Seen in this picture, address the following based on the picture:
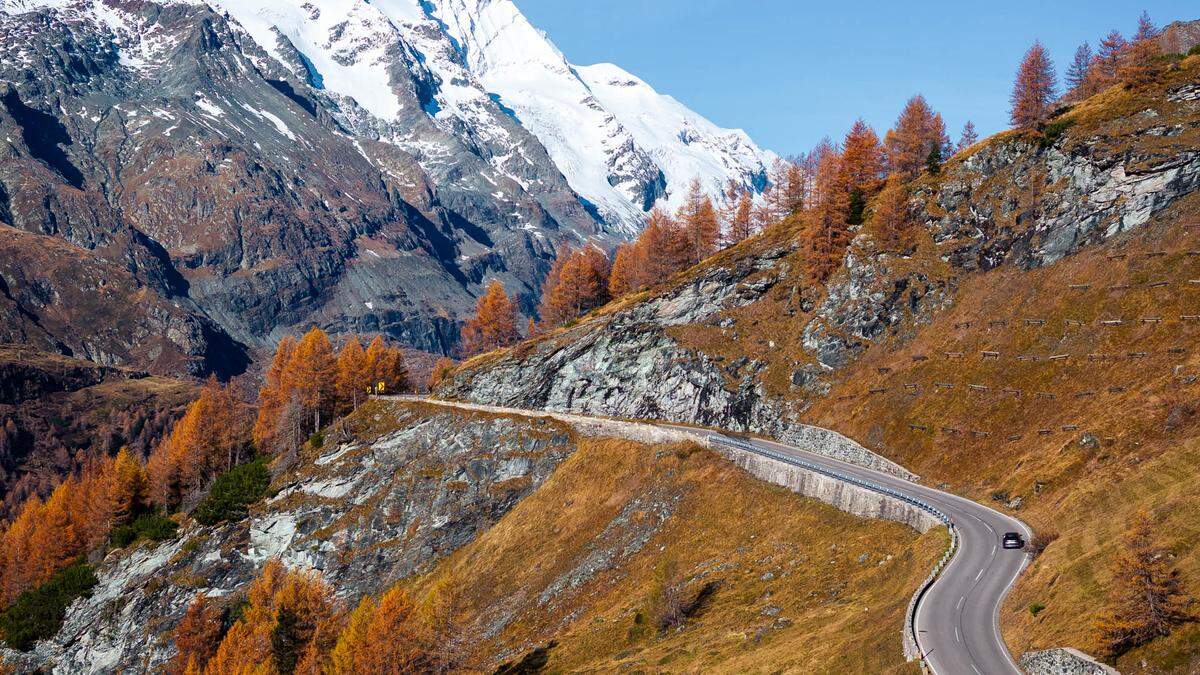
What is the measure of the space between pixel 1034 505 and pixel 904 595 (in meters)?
16.4

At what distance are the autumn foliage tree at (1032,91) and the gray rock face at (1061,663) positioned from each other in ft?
261

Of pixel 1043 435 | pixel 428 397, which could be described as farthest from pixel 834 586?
pixel 428 397

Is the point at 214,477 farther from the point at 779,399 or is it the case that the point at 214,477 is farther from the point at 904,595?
the point at 904,595

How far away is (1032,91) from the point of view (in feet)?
313

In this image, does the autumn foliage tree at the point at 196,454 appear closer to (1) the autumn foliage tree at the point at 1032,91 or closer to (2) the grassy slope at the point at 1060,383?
(2) the grassy slope at the point at 1060,383

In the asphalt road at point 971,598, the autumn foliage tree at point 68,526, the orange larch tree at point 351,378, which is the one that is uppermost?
the asphalt road at point 971,598

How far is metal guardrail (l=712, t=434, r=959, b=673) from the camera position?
38.6 meters

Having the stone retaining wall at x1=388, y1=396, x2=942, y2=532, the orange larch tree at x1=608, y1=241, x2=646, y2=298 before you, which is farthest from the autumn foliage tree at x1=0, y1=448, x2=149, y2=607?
the orange larch tree at x1=608, y1=241, x2=646, y2=298

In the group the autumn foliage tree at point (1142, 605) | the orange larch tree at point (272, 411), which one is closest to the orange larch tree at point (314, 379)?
the orange larch tree at point (272, 411)

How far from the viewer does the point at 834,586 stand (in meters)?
49.0

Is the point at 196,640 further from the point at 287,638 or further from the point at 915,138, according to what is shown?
the point at 915,138

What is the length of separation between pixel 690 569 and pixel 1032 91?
7773cm

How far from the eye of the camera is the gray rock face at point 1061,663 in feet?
101

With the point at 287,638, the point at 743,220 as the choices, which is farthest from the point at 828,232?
the point at 287,638
